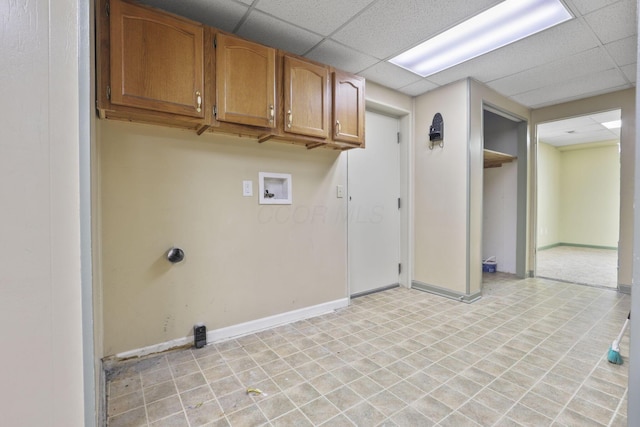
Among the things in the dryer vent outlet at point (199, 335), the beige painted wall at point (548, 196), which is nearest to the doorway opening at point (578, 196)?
the beige painted wall at point (548, 196)

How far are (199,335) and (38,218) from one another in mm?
1777

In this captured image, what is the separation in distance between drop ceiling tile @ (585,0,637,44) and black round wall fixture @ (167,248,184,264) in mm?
3406

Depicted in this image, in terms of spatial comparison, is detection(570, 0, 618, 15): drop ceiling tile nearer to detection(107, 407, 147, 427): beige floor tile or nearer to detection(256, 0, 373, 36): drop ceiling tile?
detection(256, 0, 373, 36): drop ceiling tile

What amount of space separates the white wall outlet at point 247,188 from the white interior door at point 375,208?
1.21 metres

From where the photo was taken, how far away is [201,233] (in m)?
2.16

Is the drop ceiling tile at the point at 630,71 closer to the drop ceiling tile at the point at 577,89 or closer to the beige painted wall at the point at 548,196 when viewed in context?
the drop ceiling tile at the point at 577,89

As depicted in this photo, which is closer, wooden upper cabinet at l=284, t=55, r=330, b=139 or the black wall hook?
wooden upper cabinet at l=284, t=55, r=330, b=139

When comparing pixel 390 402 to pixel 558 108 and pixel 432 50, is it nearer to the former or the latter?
pixel 432 50

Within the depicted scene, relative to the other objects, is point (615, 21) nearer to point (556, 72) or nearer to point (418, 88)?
point (556, 72)

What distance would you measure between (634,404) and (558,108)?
451cm

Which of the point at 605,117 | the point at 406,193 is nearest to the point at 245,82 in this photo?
the point at 406,193

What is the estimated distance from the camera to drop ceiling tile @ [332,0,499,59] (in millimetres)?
1926

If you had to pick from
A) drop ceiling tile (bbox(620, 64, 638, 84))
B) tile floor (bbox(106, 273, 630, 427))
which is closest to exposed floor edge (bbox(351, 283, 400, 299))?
tile floor (bbox(106, 273, 630, 427))

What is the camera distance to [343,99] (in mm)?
2539
